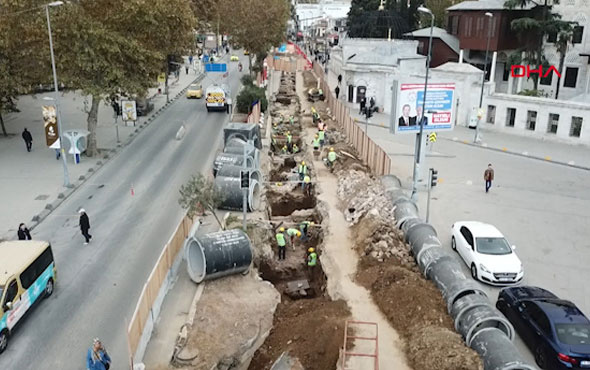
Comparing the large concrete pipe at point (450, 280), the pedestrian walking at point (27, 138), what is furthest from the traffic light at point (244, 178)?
the pedestrian walking at point (27, 138)

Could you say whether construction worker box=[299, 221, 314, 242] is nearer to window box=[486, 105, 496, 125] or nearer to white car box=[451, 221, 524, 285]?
white car box=[451, 221, 524, 285]

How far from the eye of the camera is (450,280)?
16016mm

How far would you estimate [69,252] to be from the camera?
20.0 metres

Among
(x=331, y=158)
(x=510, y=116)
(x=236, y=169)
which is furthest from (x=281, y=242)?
(x=510, y=116)

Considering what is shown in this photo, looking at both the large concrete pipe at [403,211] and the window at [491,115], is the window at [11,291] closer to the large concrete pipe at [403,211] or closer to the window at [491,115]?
the large concrete pipe at [403,211]

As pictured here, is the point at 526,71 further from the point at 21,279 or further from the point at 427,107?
the point at 21,279

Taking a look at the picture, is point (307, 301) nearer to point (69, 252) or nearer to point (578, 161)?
point (69, 252)

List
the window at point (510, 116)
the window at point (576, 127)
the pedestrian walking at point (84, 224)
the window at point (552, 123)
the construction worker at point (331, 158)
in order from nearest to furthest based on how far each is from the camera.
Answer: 1. the pedestrian walking at point (84, 224)
2. the construction worker at point (331, 158)
3. the window at point (576, 127)
4. the window at point (552, 123)
5. the window at point (510, 116)

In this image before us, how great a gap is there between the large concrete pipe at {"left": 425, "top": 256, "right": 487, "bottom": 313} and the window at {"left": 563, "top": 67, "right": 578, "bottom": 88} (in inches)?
1453

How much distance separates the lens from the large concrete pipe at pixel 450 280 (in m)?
15.4

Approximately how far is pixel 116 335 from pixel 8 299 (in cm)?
302

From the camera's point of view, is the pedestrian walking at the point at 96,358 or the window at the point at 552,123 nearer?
the pedestrian walking at the point at 96,358

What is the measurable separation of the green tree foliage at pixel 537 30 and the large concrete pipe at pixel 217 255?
35.5 metres

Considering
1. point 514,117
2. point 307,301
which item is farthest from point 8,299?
point 514,117
